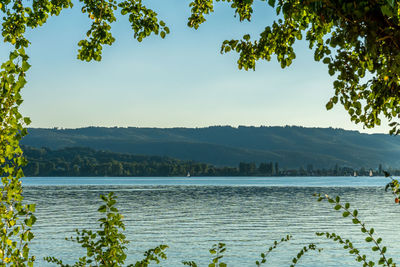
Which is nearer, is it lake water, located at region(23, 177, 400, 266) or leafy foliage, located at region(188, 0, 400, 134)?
leafy foliage, located at region(188, 0, 400, 134)

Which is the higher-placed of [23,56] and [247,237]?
[23,56]

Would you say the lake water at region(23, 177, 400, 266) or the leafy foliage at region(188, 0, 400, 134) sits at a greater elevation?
the leafy foliage at region(188, 0, 400, 134)

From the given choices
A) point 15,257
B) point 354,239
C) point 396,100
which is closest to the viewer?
point 15,257

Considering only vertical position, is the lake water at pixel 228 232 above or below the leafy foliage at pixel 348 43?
below

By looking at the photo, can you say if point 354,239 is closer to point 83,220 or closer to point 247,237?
point 247,237

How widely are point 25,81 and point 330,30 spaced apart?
18.8 feet

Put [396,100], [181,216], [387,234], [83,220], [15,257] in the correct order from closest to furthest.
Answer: [15,257], [396,100], [387,234], [83,220], [181,216]

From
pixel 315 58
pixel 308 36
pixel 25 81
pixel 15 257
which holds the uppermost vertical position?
pixel 308 36

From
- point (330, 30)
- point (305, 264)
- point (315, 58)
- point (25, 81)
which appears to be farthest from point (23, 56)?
point (305, 264)

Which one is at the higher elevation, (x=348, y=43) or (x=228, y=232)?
(x=348, y=43)

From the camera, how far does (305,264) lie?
35.0m

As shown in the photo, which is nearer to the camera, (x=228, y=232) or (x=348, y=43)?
(x=348, y=43)

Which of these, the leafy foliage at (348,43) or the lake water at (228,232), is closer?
the leafy foliage at (348,43)

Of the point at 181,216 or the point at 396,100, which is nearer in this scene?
the point at 396,100
